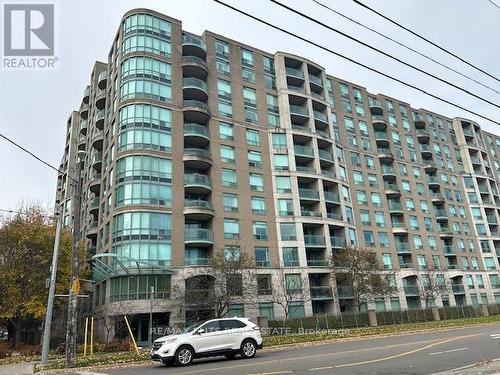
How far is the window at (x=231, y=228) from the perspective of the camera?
42787 millimetres

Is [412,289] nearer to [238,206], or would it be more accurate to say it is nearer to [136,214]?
[238,206]

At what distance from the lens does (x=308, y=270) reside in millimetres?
44812

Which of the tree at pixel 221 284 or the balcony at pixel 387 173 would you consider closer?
the tree at pixel 221 284

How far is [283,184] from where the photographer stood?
4825 cm

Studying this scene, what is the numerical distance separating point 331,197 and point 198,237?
18.7 metres

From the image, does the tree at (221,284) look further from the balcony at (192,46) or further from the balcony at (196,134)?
the balcony at (192,46)

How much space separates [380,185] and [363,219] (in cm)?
738

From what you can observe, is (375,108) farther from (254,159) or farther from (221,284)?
(221,284)

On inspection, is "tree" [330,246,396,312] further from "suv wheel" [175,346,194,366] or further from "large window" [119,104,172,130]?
"suv wheel" [175,346,194,366]

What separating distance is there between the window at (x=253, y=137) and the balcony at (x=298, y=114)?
5.92 meters

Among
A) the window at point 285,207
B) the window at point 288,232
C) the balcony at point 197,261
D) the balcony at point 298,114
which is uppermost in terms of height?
the balcony at point 298,114

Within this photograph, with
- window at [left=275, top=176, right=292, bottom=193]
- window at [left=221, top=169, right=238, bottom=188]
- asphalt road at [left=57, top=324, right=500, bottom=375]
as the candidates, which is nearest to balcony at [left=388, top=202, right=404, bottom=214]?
window at [left=275, top=176, right=292, bottom=193]

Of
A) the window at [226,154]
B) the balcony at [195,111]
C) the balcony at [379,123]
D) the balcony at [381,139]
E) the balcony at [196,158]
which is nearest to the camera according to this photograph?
the balcony at [196,158]

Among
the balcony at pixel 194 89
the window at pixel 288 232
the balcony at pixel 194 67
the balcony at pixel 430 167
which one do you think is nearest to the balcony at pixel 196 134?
A: the balcony at pixel 194 89
